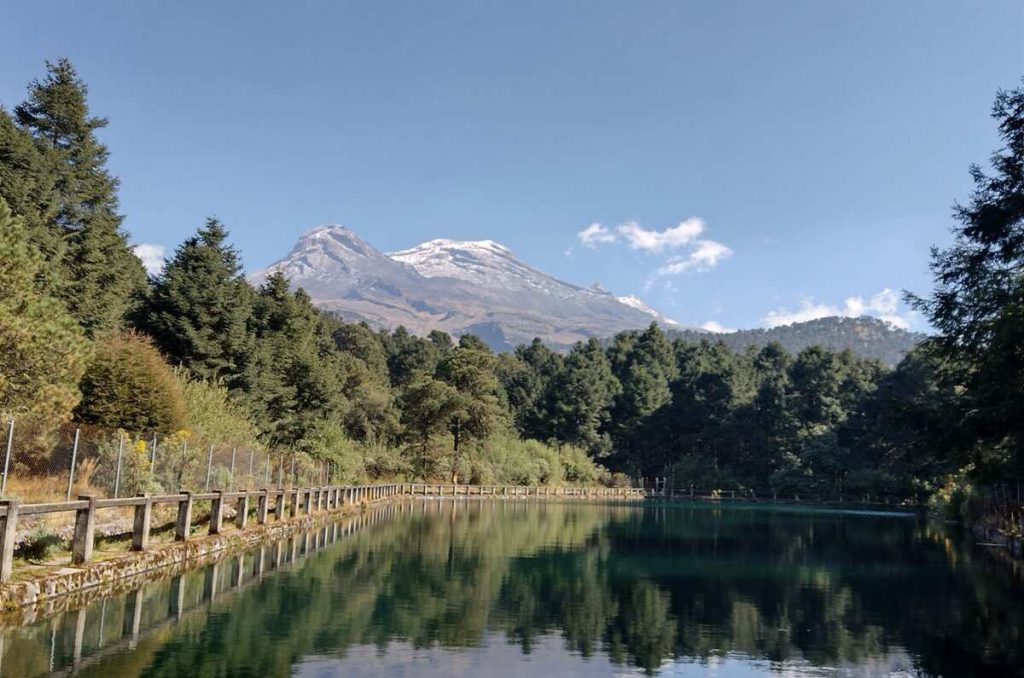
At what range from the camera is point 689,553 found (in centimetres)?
2580

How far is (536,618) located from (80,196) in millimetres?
36224

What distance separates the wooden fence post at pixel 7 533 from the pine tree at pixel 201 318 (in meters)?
30.2

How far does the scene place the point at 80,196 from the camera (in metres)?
40.8

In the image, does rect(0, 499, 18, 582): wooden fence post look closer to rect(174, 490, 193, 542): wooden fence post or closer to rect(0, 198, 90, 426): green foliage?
rect(174, 490, 193, 542): wooden fence post

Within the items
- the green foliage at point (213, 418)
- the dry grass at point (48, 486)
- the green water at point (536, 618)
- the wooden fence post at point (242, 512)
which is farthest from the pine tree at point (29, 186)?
the green water at point (536, 618)

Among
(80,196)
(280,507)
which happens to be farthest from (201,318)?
(280,507)

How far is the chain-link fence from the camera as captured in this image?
1650 cm

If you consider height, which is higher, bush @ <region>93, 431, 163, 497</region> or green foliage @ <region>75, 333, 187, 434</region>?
green foliage @ <region>75, 333, 187, 434</region>

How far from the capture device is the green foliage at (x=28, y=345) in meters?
17.9

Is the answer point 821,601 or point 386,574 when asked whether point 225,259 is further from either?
point 821,601

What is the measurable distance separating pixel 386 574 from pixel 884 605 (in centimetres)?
975

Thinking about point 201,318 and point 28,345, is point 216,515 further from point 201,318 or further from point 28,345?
point 201,318

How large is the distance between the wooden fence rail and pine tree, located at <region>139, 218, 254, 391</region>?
9.18m

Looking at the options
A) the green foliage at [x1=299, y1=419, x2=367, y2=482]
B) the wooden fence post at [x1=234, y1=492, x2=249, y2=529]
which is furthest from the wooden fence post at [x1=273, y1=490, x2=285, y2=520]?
the green foliage at [x1=299, y1=419, x2=367, y2=482]
